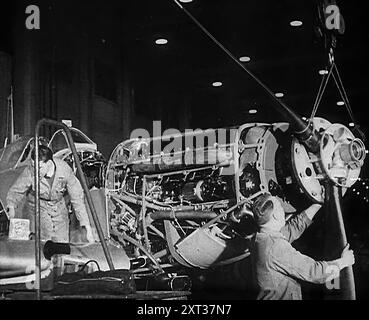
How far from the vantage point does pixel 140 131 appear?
107 inches

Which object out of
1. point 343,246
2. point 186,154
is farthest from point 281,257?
point 186,154

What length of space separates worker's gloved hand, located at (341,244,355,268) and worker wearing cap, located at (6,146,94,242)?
0.94m

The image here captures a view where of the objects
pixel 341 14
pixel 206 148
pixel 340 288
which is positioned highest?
pixel 341 14

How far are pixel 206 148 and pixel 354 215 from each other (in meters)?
0.58

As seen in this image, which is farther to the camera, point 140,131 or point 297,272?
point 140,131

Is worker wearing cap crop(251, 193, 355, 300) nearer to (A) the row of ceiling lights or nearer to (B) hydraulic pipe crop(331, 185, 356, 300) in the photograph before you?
(B) hydraulic pipe crop(331, 185, 356, 300)

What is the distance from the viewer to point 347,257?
248cm

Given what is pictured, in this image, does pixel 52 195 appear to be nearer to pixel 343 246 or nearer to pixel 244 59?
pixel 244 59

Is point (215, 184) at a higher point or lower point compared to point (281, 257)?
higher

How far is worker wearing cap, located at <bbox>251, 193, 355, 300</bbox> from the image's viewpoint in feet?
7.98

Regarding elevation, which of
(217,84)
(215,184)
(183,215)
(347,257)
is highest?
(217,84)

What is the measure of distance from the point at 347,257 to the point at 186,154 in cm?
68

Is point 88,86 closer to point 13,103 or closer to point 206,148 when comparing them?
point 13,103

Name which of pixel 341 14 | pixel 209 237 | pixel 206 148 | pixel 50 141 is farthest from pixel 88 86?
pixel 341 14
